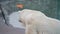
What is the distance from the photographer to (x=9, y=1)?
92.1 inches

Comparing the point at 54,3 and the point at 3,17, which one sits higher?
the point at 54,3

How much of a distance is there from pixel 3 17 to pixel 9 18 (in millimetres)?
158

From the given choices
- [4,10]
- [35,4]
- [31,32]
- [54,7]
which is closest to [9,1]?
[4,10]

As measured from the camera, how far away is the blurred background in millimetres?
1748

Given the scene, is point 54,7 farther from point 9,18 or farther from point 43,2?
point 9,18

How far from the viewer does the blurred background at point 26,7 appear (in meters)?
1.75

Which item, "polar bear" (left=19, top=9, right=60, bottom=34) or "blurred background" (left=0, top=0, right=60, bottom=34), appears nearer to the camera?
"polar bear" (left=19, top=9, right=60, bottom=34)

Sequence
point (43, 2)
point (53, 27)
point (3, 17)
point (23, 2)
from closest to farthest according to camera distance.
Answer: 1. point (53, 27)
2. point (43, 2)
3. point (23, 2)
4. point (3, 17)

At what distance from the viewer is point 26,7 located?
6.47 ft

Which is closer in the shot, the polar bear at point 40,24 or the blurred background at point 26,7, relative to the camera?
the polar bear at point 40,24

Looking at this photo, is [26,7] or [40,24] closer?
[40,24]

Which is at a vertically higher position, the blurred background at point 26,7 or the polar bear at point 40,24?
the polar bear at point 40,24

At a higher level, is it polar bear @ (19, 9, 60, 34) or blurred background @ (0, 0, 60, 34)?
polar bear @ (19, 9, 60, 34)

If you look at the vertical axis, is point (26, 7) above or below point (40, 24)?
below
